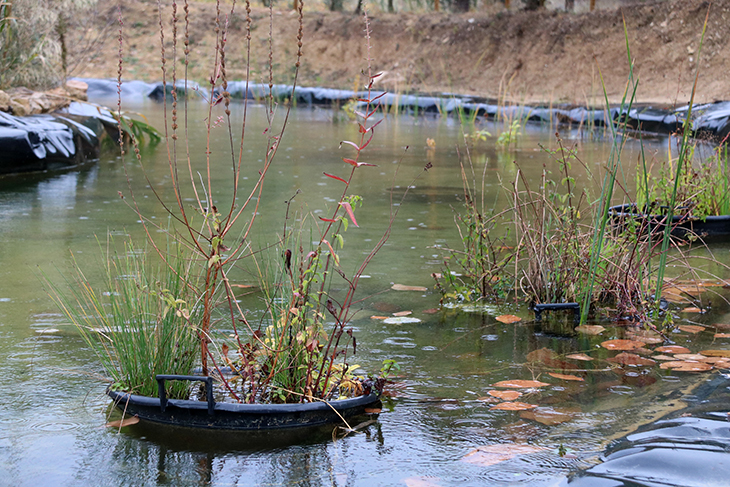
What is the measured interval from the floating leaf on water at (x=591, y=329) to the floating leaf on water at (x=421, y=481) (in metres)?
1.44

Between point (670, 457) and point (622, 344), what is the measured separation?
113cm

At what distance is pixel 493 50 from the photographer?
69.6 feet

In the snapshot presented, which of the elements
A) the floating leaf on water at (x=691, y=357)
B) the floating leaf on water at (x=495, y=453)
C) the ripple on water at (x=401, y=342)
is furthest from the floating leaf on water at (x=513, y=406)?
the floating leaf on water at (x=691, y=357)

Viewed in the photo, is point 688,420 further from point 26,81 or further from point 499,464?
point 26,81

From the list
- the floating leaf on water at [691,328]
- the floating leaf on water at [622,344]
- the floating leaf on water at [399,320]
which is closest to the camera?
the floating leaf on water at [622,344]

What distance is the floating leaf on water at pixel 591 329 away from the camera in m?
3.09

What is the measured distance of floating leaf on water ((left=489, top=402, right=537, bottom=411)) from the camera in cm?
232

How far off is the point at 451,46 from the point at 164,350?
2153cm

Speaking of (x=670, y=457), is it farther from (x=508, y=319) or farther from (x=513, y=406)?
(x=508, y=319)

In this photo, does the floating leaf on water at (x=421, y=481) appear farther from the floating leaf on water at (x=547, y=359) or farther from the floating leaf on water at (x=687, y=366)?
the floating leaf on water at (x=687, y=366)

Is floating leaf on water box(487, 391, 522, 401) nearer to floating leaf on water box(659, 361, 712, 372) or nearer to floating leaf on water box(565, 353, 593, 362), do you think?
floating leaf on water box(565, 353, 593, 362)

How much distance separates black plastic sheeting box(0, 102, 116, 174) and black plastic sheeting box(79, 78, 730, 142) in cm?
148

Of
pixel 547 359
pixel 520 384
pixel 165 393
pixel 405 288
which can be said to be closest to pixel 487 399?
pixel 520 384

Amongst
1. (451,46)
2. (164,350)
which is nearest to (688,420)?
(164,350)
